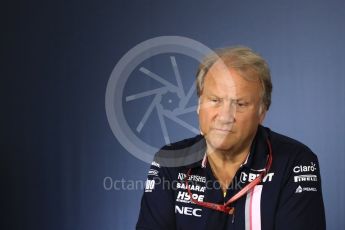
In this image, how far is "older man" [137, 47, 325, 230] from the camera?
3.89 feet

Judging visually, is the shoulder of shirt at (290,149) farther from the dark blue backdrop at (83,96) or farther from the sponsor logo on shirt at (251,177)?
the dark blue backdrop at (83,96)

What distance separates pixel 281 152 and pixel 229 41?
1.19m

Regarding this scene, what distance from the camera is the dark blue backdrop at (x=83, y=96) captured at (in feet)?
7.65

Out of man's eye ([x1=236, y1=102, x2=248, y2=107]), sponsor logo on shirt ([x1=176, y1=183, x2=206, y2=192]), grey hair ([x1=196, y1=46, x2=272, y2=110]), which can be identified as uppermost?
grey hair ([x1=196, y1=46, x2=272, y2=110])

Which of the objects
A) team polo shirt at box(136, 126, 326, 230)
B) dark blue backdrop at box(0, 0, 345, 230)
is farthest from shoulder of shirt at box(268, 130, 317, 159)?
dark blue backdrop at box(0, 0, 345, 230)

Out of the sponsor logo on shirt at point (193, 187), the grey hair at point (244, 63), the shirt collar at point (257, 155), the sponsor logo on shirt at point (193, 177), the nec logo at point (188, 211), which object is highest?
the grey hair at point (244, 63)

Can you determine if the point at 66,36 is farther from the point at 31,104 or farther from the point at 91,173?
the point at 91,173

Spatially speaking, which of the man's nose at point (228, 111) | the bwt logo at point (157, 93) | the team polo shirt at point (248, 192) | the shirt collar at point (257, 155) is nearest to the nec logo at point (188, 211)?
the team polo shirt at point (248, 192)

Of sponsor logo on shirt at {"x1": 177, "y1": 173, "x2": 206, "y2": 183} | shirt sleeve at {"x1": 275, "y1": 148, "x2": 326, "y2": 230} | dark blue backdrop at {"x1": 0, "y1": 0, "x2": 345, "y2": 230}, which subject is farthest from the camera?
dark blue backdrop at {"x1": 0, "y1": 0, "x2": 345, "y2": 230}

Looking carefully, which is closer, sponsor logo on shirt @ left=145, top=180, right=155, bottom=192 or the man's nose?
the man's nose

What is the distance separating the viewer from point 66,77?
243 centimetres

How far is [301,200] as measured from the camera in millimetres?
1176

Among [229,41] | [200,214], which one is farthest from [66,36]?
[200,214]

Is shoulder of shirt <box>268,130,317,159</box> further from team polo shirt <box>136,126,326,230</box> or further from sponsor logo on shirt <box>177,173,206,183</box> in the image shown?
sponsor logo on shirt <box>177,173,206,183</box>
